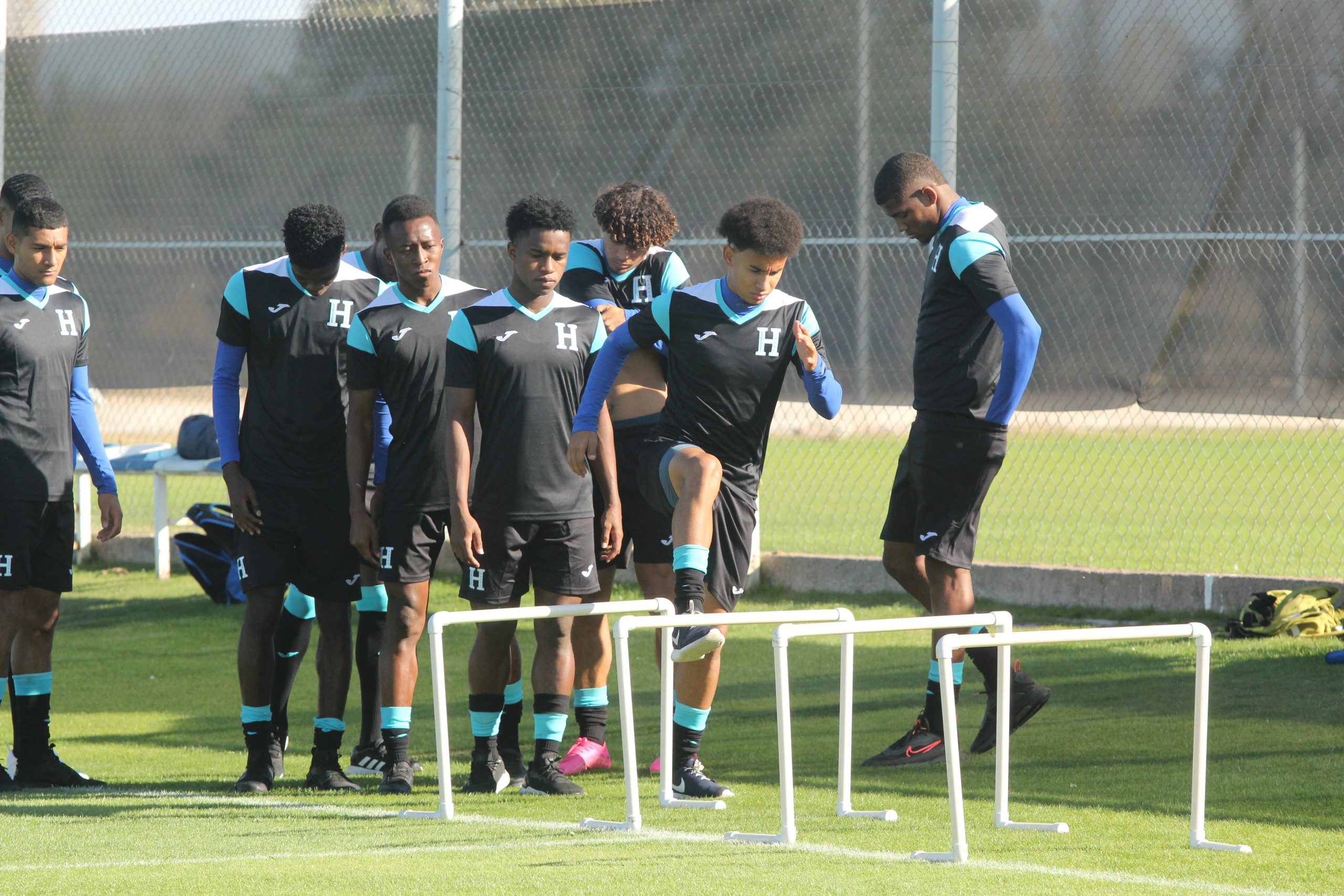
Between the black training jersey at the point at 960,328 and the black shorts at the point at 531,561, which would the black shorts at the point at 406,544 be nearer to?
the black shorts at the point at 531,561

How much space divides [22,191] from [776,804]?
12.2 feet

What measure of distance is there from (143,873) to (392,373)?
2.13 metres

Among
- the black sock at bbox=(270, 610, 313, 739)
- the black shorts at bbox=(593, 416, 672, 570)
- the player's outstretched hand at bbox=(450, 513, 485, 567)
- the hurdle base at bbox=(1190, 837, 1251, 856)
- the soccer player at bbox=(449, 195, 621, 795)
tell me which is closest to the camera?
the hurdle base at bbox=(1190, 837, 1251, 856)

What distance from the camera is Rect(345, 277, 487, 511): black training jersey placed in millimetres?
5855

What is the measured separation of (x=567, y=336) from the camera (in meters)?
5.83

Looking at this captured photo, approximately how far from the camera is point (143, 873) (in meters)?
4.38

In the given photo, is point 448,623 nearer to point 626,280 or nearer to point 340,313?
point 340,313

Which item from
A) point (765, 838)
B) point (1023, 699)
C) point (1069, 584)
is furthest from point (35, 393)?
point (1069, 584)

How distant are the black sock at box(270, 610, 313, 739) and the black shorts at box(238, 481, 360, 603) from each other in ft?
0.99

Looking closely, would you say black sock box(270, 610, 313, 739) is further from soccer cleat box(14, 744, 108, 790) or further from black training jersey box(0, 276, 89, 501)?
black training jersey box(0, 276, 89, 501)

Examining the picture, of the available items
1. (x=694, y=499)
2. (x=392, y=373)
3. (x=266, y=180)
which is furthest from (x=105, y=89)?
(x=694, y=499)

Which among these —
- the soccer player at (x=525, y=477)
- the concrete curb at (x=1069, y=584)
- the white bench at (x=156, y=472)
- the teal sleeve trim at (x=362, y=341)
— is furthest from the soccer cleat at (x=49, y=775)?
the concrete curb at (x=1069, y=584)

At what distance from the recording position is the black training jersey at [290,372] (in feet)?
19.9

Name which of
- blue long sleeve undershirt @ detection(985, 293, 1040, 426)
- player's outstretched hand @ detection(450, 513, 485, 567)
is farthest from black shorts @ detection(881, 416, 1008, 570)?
player's outstretched hand @ detection(450, 513, 485, 567)
